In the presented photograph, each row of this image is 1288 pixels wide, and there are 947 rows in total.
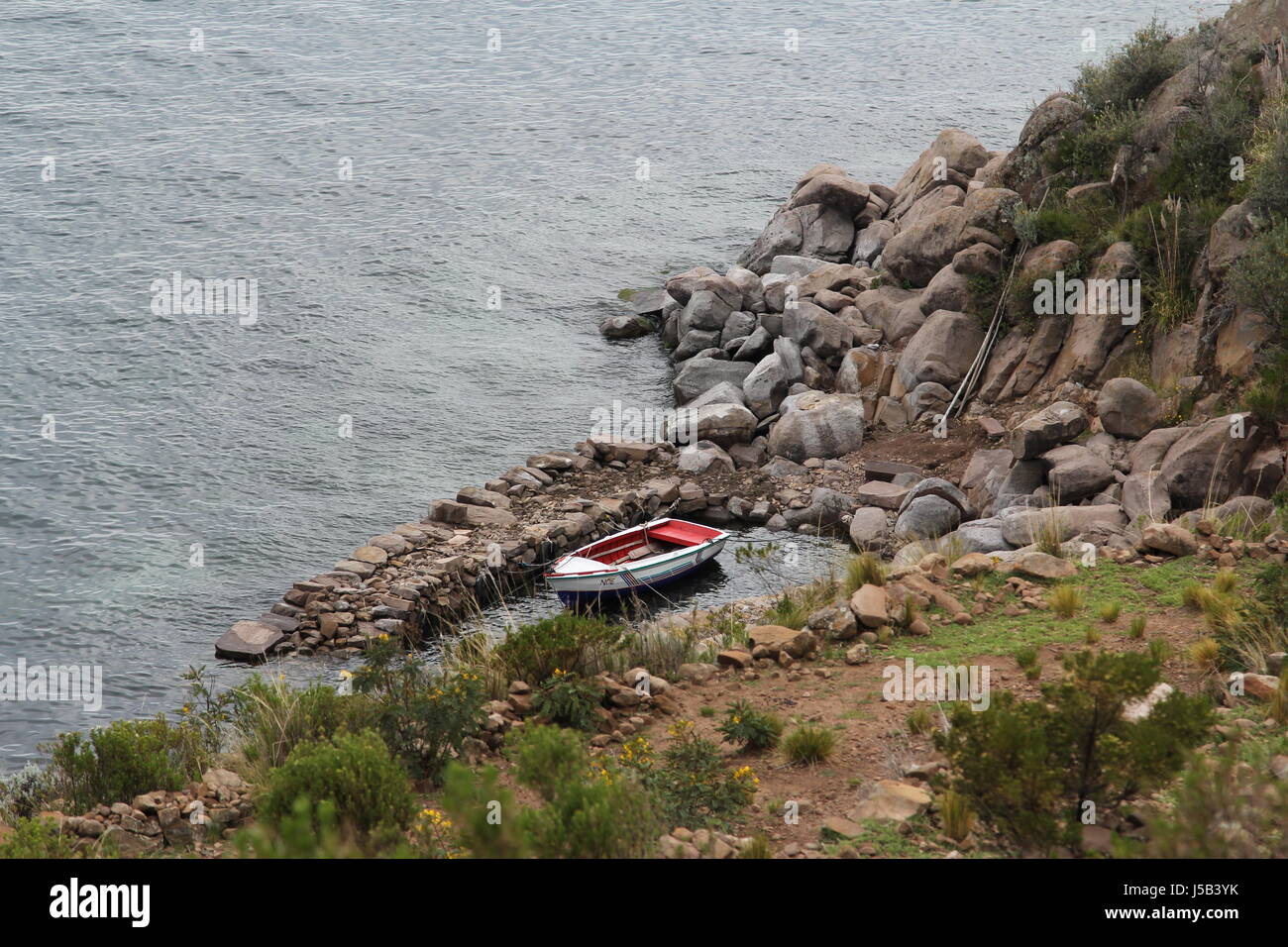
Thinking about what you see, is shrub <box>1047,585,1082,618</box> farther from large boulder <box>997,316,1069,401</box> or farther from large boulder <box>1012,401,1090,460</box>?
large boulder <box>997,316,1069,401</box>

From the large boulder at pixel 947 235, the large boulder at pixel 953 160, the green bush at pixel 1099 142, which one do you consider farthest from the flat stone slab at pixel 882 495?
the large boulder at pixel 953 160

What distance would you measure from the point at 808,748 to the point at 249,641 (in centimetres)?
1179

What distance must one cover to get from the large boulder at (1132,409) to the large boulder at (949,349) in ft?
Answer: 15.3

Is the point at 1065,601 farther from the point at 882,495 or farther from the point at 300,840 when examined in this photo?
the point at 300,840

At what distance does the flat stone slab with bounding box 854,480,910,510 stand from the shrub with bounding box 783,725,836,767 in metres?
11.9

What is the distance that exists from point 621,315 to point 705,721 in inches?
933

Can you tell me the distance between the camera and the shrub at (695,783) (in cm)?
908

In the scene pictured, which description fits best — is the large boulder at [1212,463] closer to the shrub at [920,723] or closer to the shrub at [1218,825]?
the shrub at [920,723]

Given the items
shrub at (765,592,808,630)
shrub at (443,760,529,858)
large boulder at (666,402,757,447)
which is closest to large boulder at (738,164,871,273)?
large boulder at (666,402,757,447)

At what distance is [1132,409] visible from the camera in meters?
19.3

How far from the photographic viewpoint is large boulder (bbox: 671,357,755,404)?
28.6 metres

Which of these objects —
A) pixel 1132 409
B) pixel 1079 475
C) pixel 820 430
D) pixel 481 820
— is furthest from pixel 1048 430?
pixel 481 820
